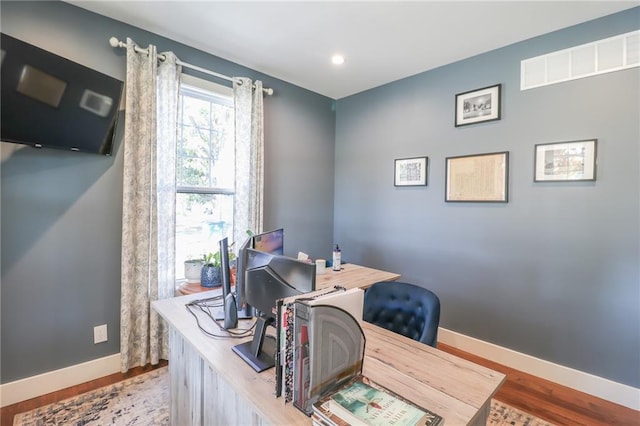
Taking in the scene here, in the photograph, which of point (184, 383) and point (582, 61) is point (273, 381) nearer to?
point (184, 383)

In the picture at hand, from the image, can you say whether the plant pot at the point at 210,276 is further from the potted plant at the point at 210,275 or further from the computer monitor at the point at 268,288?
the computer monitor at the point at 268,288

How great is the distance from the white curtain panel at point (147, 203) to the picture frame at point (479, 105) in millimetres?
2601

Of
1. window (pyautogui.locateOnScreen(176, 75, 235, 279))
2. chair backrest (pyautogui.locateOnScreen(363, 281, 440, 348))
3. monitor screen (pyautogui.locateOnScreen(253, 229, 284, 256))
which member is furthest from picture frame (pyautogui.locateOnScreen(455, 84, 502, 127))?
window (pyautogui.locateOnScreen(176, 75, 235, 279))

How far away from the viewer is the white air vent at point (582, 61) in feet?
6.71

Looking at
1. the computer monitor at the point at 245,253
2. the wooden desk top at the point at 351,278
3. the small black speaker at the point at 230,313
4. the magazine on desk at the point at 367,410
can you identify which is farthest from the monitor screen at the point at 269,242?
the magazine on desk at the point at 367,410

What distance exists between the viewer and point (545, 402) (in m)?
2.09

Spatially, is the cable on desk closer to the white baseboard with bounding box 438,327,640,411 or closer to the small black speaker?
the small black speaker

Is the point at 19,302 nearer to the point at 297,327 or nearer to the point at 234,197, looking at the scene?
the point at 234,197

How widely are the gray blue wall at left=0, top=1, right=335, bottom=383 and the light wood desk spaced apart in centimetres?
113

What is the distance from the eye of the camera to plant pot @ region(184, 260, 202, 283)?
2674 mm

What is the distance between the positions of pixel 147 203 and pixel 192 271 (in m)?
0.72

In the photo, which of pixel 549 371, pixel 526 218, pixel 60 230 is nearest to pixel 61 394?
pixel 60 230

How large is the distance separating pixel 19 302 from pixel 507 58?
4160 millimetres

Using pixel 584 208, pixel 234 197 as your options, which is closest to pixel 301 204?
pixel 234 197
